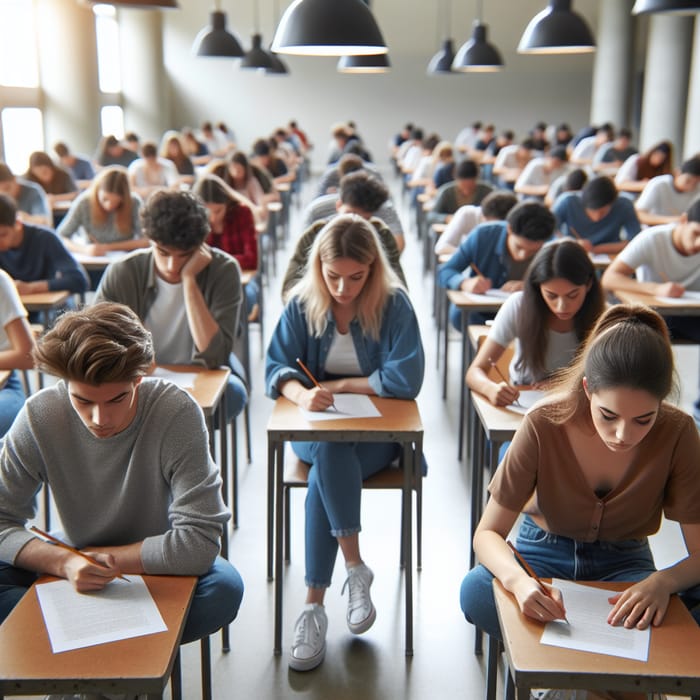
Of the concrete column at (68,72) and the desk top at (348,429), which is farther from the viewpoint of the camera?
the concrete column at (68,72)

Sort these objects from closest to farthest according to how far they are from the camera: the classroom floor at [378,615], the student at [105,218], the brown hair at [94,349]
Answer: the brown hair at [94,349] → the classroom floor at [378,615] → the student at [105,218]

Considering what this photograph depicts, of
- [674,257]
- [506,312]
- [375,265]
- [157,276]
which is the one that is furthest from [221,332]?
[674,257]

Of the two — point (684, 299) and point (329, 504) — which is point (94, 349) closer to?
point (329, 504)

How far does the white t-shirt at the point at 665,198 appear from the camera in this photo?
614 centimetres

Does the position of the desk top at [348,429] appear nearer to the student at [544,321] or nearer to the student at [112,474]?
the student at [544,321]

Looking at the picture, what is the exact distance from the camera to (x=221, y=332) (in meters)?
2.89

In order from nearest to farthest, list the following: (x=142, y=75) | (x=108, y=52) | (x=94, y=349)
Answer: (x=94, y=349), (x=108, y=52), (x=142, y=75)

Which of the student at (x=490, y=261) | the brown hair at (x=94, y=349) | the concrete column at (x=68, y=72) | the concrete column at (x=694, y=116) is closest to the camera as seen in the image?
the brown hair at (x=94, y=349)

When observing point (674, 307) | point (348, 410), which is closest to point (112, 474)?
point (348, 410)

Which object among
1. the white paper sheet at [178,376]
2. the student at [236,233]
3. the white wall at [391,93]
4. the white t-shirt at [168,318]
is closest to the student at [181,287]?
the white t-shirt at [168,318]

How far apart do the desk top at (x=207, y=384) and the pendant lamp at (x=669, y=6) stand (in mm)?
1917

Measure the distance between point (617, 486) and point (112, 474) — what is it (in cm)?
100

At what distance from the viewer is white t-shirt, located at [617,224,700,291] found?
389 cm

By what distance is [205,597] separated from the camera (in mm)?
1664
